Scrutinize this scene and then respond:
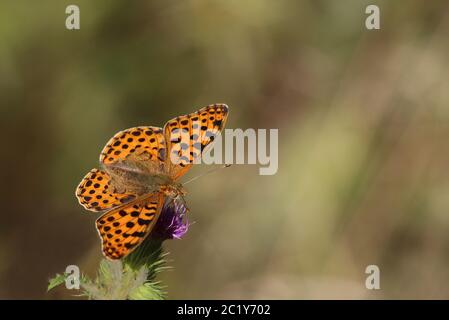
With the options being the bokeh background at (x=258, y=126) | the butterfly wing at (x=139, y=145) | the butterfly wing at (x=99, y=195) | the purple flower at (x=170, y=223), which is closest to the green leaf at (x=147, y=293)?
the purple flower at (x=170, y=223)

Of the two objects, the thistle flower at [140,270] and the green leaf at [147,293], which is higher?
the thistle flower at [140,270]

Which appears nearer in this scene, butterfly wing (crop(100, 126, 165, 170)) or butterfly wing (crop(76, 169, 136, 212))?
butterfly wing (crop(76, 169, 136, 212))

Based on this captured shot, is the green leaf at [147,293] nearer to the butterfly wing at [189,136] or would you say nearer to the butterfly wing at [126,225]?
the butterfly wing at [126,225]

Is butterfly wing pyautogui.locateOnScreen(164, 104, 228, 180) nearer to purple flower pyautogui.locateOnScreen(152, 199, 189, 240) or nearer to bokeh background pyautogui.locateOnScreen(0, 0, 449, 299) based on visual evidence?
purple flower pyautogui.locateOnScreen(152, 199, 189, 240)

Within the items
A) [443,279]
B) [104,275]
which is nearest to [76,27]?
[104,275]

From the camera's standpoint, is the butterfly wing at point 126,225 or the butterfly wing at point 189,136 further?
the butterfly wing at point 189,136

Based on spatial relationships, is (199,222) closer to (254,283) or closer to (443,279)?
(254,283)

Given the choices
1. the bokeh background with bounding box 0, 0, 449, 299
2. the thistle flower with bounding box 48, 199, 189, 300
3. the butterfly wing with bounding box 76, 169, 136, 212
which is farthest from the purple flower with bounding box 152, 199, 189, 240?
the bokeh background with bounding box 0, 0, 449, 299

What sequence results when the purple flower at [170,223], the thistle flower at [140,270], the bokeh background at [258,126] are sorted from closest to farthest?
1. the thistle flower at [140,270]
2. the purple flower at [170,223]
3. the bokeh background at [258,126]
